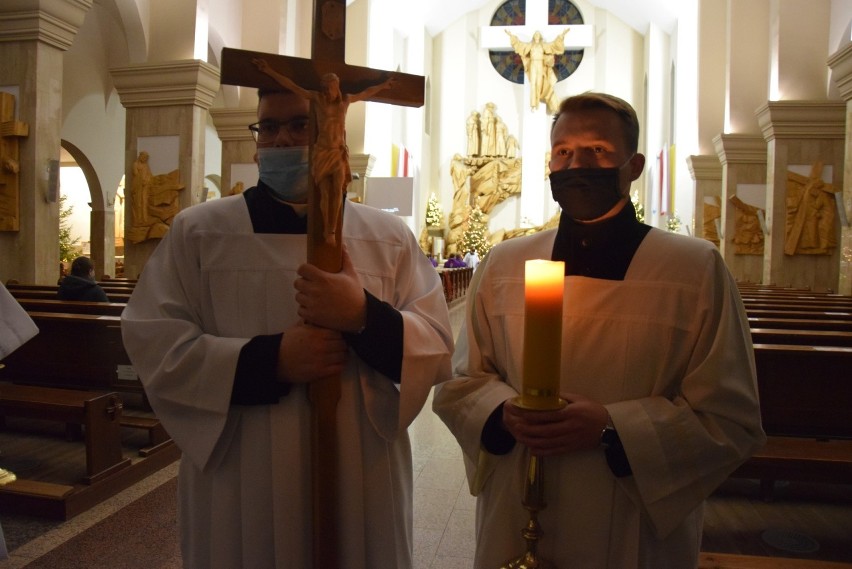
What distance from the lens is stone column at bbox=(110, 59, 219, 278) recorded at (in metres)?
9.29

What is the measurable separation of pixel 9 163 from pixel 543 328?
27.0 feet

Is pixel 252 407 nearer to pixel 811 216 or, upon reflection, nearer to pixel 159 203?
pixel 159 203

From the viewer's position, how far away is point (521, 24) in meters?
28.0

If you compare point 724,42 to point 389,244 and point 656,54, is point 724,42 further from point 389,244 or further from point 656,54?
point 389,244

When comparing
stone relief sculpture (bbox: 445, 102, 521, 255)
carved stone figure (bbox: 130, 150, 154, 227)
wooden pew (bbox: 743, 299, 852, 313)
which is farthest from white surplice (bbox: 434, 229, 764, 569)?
stone relief sculpture (bbox: 445, 102, 521, 255)

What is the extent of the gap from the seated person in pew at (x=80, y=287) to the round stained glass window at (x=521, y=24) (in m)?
24.3

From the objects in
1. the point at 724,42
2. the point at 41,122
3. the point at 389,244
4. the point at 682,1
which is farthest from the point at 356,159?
the point at 389,244

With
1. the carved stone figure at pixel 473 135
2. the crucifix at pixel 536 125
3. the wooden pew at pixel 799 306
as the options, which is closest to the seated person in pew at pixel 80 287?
the wooden pew at pixel 799 306

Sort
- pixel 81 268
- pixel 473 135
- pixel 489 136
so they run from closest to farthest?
pixel 81 268 < pixel 489 136 < pixel 473 135

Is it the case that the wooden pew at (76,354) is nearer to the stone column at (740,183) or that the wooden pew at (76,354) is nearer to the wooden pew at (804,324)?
the wooden pew at (804,324)

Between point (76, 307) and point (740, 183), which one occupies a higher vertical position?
point (740, 183)

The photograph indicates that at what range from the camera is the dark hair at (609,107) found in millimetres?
1545

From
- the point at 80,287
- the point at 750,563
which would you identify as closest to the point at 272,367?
the point at 750,563

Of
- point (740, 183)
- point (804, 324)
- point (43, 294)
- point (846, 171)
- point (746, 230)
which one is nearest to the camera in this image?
point (804, 324)
